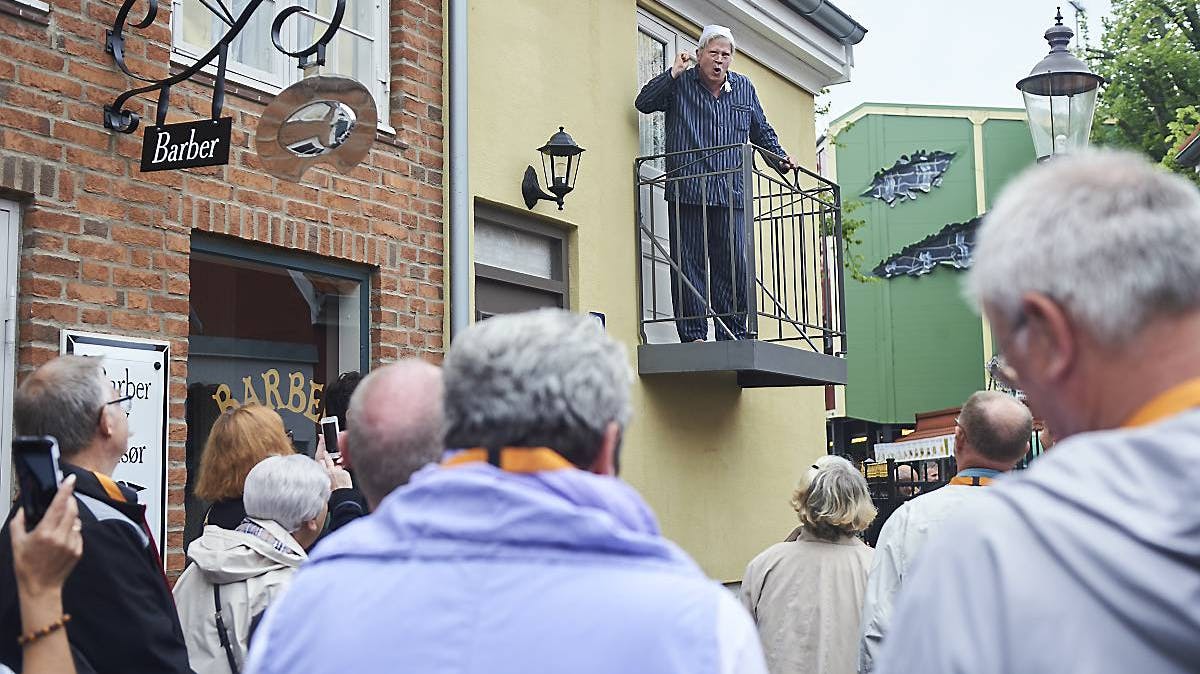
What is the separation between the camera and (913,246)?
30656 millimetres

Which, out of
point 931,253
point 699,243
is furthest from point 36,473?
point 931,253

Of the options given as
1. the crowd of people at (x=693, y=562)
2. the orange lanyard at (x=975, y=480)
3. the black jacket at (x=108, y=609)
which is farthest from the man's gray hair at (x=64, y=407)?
the orange lanyard at (x=975, y=480)

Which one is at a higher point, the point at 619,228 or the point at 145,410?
the point at 619,228

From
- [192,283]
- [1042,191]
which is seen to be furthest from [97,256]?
[1042,191]

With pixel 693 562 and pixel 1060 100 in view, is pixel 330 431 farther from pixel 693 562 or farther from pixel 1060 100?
pixel 1060 100

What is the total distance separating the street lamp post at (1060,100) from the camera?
770cm

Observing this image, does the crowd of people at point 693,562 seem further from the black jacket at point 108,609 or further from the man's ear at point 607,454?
the black jacket at point 108,609

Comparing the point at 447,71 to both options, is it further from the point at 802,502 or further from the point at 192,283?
the point at 802,502

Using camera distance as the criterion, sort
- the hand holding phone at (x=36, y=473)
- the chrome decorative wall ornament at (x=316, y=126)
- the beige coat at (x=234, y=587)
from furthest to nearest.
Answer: the chrome decorative wall ornament at (x=316, y=126) < the beige coat at (x=234, y=587) < the hand holding phone at (x=36, y=473)

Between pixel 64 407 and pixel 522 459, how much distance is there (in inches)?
72.3

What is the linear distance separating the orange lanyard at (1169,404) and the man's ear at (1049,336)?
3.6 inches

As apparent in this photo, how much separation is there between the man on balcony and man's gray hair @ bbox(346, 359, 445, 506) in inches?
252

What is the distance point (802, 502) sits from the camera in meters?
5.36

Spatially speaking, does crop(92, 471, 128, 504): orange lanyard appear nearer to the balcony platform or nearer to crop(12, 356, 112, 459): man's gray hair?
crop(12, 356, 112, 459): man's gray hair
